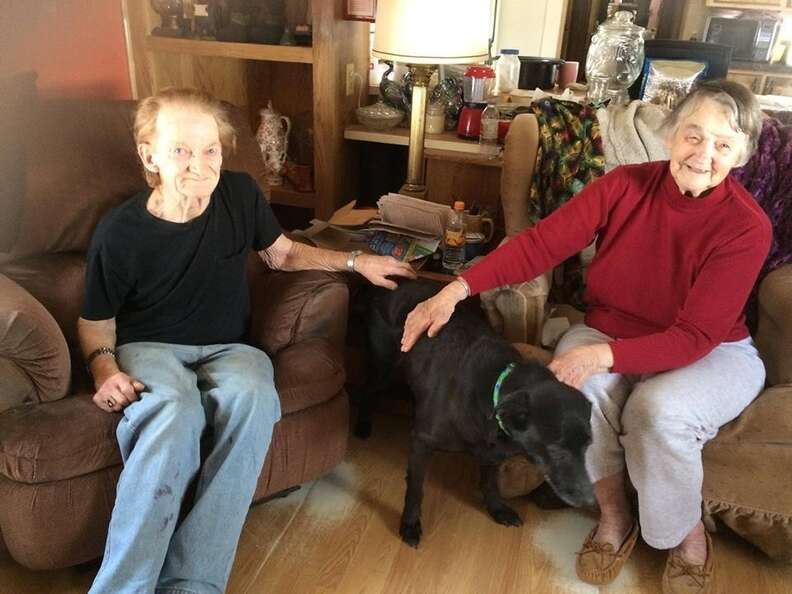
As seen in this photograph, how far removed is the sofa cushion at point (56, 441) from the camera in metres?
1.30

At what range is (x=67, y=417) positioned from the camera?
1.35 meters

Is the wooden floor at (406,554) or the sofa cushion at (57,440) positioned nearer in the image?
the sofa cushion at (57,440)

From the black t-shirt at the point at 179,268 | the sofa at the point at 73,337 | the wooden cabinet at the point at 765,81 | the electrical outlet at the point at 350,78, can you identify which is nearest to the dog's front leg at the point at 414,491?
the sofa at the point at 73,337

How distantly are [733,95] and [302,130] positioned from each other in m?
1.86

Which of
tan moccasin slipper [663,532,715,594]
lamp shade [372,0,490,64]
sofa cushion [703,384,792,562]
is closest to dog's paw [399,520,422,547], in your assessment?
tan moccasin slipper [663,532,715,594]

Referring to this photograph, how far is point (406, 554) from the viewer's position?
1.68 metres

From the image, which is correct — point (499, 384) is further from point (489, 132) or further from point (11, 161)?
point (11, 161)

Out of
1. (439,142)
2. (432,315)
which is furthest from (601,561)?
(439,142)

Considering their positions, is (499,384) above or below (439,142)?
below

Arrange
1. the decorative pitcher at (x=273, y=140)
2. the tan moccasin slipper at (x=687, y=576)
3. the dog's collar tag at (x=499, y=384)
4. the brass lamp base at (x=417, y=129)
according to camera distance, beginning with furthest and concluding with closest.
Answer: the decorative pitcher at (x=273, y=140) → the brass lamp base at (x=417, y=129) → the tan moccasin slipper at (x=687, y=576) → the dog's collar tag at (x=499, y=384)

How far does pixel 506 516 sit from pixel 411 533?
27 cm

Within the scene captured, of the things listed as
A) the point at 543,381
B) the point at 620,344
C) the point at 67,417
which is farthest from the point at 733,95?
the point at 67,417

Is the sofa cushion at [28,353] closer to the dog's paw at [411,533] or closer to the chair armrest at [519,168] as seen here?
the dog's paw at [411,533]

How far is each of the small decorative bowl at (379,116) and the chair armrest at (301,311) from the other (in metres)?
1.01
